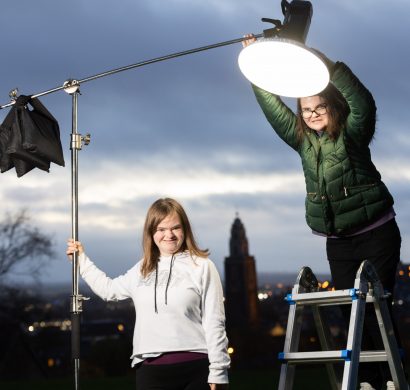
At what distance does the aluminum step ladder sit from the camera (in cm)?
386

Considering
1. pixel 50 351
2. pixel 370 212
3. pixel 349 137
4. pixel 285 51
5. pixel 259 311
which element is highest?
pixel 259 311

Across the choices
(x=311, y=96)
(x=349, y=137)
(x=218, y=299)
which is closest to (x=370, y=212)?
(x=349, y=137)

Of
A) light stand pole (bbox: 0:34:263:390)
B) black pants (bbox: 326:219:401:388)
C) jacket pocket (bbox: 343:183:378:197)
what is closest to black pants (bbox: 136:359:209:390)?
light stand pole (bbox: 0:34:263:390)

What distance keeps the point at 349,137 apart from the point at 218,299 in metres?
1.04

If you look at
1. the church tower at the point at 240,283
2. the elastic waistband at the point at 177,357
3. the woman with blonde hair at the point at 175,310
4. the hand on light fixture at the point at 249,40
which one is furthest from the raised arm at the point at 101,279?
the church tower at the point at 240,283

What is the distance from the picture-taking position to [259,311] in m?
81.3

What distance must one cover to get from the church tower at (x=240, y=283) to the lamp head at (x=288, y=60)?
68.2m

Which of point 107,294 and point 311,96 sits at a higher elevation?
point 311,96

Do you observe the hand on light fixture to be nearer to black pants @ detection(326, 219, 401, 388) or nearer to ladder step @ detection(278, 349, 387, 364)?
black pants @ detection(326, 219, 401, 388)

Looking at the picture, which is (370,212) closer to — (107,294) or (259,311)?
(107,294)

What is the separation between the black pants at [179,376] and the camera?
3682mm

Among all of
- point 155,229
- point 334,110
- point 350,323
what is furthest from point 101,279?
Answer: point 334,110

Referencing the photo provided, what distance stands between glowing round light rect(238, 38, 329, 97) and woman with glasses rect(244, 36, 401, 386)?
128 mm

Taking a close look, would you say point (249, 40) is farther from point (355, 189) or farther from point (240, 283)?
point (240, 283)
